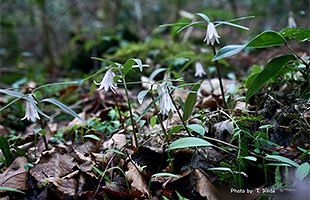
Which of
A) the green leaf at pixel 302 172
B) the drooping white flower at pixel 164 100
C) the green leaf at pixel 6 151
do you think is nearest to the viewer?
the green leaf at pixel 302 172

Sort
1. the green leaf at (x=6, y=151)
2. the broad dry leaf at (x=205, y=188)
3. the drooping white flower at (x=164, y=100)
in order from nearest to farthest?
1. the broad dry leaf at (x=205, y=188)
2. the drooping white flower at (x=164, y=100)
3. the green leaf at (x=6, y=151)

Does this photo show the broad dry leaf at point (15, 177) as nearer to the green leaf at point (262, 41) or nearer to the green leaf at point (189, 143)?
the green leaf at point (189, 143)

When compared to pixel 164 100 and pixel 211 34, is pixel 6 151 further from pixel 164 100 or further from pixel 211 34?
pixel 211 34

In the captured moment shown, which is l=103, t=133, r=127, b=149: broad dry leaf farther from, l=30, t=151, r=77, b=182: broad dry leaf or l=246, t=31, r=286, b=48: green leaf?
l=246, t=31, r=286, b=48: green leaf

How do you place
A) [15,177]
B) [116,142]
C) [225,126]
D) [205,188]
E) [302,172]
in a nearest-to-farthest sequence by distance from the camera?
[302,172]
[205,188]
[15,177]
[225,126]
[116,142]

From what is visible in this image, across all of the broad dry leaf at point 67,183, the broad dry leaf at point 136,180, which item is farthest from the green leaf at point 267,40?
the broad dry leaf at point 67,183

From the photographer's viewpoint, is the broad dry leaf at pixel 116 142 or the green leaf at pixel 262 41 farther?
the broad dry leaf at pixel 116 142

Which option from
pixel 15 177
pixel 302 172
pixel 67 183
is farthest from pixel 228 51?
pixel 15 177
